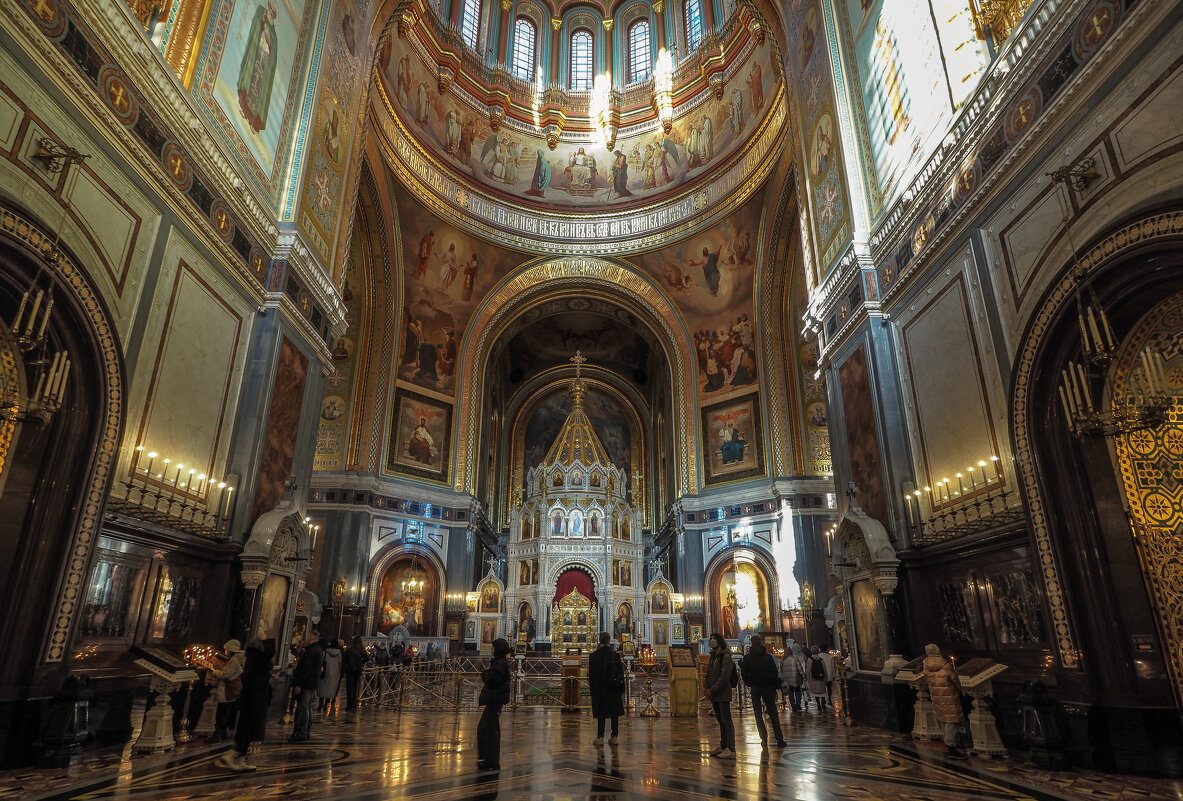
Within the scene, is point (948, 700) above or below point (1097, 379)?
below

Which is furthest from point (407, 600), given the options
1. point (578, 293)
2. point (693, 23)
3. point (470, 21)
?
point (693, 23)

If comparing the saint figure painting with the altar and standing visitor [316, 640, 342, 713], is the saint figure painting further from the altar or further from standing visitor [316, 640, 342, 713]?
the altar

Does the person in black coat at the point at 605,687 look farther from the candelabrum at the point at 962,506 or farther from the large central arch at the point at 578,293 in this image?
the large central arch at the point at 578,293

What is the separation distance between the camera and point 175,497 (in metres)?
7.97

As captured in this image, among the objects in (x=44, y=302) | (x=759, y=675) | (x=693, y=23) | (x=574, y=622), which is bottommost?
(x=759, y=675)

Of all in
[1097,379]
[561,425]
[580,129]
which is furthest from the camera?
[561,425]

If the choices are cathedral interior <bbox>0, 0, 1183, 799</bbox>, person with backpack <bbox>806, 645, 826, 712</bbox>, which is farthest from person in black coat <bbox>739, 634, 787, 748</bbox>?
person with backpack <bbox>806, 645, 826, 712</bbox>

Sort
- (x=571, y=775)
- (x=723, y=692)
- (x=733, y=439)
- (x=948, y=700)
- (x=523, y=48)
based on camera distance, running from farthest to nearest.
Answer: (x=523, y=48), (x=733, y=439), (x=723, y=692), (x=948, y=700), (x=571, y=775)

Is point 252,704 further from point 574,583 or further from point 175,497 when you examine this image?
point 574,583

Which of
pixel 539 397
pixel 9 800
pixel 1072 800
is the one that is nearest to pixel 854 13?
pixel 1072 800

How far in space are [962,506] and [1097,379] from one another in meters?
2.28

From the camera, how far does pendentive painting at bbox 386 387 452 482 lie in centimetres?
2180

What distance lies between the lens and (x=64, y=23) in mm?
6156

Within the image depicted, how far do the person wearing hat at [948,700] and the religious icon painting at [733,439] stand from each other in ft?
50.3
